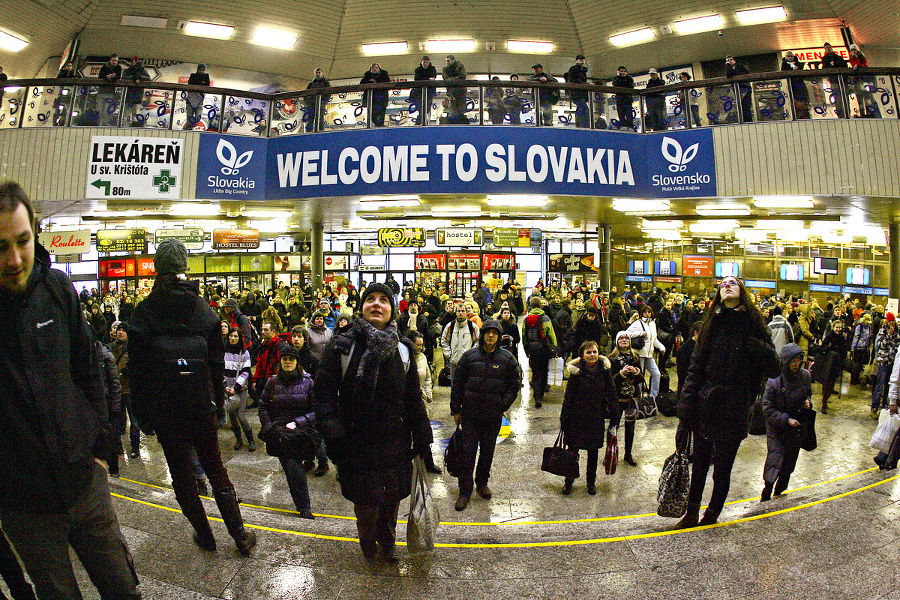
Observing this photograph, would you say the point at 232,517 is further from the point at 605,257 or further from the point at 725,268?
the point at 725,268

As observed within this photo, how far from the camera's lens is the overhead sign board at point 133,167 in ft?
39.9

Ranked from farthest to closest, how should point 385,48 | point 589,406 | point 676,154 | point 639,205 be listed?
point 385,48
point 639,205
point 676,154
point 589,406

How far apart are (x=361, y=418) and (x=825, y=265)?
79.3 feet

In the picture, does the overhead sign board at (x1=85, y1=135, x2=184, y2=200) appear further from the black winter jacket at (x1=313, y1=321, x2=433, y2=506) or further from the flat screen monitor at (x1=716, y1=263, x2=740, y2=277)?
the flat screen monitor at (x1=716, y1=263, x2=740, y2=277)

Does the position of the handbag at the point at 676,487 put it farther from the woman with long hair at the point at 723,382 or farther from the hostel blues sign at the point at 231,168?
the hostel blues sign at the point at 231,168

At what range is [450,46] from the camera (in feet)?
64.0

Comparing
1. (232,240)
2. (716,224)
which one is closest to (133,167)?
(232,240)

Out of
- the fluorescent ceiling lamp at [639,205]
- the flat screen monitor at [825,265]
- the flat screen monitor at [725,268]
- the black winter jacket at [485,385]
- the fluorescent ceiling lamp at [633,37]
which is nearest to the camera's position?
the black winter jacket at [485,385]

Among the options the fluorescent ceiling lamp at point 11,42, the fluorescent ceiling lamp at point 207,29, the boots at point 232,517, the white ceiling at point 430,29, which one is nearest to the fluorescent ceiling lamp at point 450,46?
the white ceiling at point 430,29

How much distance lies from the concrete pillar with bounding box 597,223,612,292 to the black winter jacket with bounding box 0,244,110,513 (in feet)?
52.0

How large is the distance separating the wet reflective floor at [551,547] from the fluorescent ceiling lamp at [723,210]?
9.09m

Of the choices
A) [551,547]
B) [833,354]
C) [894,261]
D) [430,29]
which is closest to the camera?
[551,547]

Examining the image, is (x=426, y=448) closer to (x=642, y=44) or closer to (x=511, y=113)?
(x=511, y=113)

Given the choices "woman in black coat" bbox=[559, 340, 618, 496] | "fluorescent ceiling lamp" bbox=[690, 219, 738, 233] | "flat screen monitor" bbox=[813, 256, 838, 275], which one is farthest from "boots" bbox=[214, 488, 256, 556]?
"flat screen monitor" bbox=[813, 256, 838, 275]
